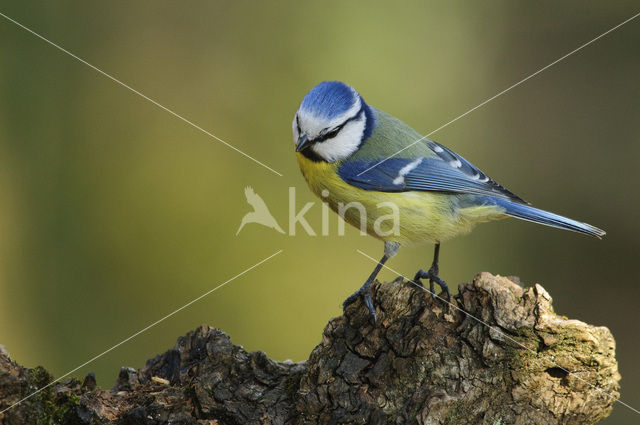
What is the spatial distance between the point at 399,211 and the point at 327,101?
0.48 m

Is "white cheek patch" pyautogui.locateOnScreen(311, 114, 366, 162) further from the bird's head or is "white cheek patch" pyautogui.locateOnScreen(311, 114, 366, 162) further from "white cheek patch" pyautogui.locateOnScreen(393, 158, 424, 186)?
"white cheek patch" pyautogui.locateOnScreen(393, 158, 424, 186)

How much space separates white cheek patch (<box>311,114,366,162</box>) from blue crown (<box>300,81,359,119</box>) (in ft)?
0.42

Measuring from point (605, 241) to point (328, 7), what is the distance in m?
2.15

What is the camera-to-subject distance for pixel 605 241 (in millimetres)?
3598

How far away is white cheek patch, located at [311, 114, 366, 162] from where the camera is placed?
7.73 feet

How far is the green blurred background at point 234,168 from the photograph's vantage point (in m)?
3.51

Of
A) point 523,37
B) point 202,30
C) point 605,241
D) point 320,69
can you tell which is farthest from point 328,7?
point 605,241

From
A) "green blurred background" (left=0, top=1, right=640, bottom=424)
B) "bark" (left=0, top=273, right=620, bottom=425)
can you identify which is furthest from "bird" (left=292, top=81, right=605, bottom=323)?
"green blurred background" (left=0, top=1, right=640, bottom=424)

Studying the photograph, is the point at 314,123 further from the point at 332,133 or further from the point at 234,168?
the point at 234,168

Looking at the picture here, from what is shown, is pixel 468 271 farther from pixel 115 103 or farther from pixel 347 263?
pixel 115 103

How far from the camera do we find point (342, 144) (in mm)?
2398

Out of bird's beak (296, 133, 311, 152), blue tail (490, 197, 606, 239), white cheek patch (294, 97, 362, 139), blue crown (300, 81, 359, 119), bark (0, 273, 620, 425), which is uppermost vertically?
blue tail (490, 197, 606, 239)

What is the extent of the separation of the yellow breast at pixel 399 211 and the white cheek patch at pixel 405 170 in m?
0.05

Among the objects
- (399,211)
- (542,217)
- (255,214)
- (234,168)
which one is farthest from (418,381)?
(234,168)
